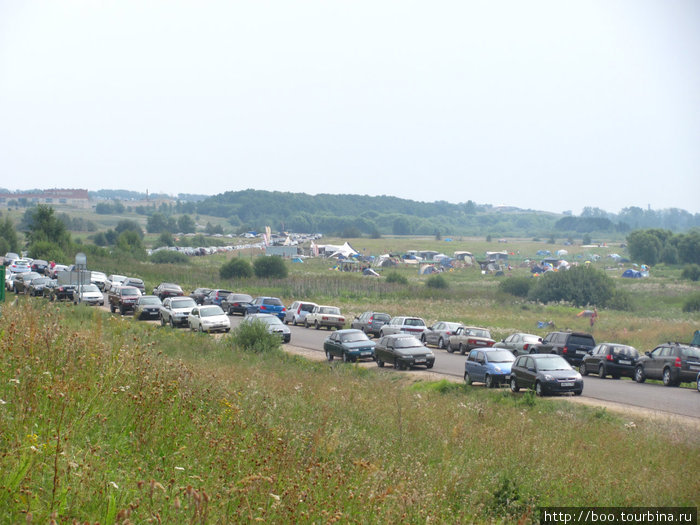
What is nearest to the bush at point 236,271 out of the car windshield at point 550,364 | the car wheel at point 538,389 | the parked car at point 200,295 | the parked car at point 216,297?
the parked car at point 200,295

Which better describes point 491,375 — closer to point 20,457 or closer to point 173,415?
point 173,415

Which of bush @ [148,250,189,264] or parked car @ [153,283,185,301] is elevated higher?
parked car @ [153,283,185,301]

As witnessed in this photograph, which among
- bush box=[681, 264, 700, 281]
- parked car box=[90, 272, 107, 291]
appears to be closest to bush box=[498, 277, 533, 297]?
bush box=[681, 264, 700, 281]

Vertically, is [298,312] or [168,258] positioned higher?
[298,312]

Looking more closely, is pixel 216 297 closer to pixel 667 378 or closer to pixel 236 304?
pixel 236 304

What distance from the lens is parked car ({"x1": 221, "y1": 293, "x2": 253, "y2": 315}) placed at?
52.2m

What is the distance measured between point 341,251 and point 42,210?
56492mm

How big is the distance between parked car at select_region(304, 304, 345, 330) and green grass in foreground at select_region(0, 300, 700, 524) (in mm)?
32360

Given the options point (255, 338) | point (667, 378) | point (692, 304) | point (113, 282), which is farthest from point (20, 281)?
point (692, 304)

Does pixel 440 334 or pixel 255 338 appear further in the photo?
pixel 440 334

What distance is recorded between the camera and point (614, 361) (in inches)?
1118

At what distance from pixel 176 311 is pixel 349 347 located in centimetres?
1353

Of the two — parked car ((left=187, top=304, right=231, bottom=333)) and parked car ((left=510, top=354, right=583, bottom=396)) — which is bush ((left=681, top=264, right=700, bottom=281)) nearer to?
parked car ((left=187, top=304, right=231, bottom=333))

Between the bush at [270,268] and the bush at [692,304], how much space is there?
40525mm
